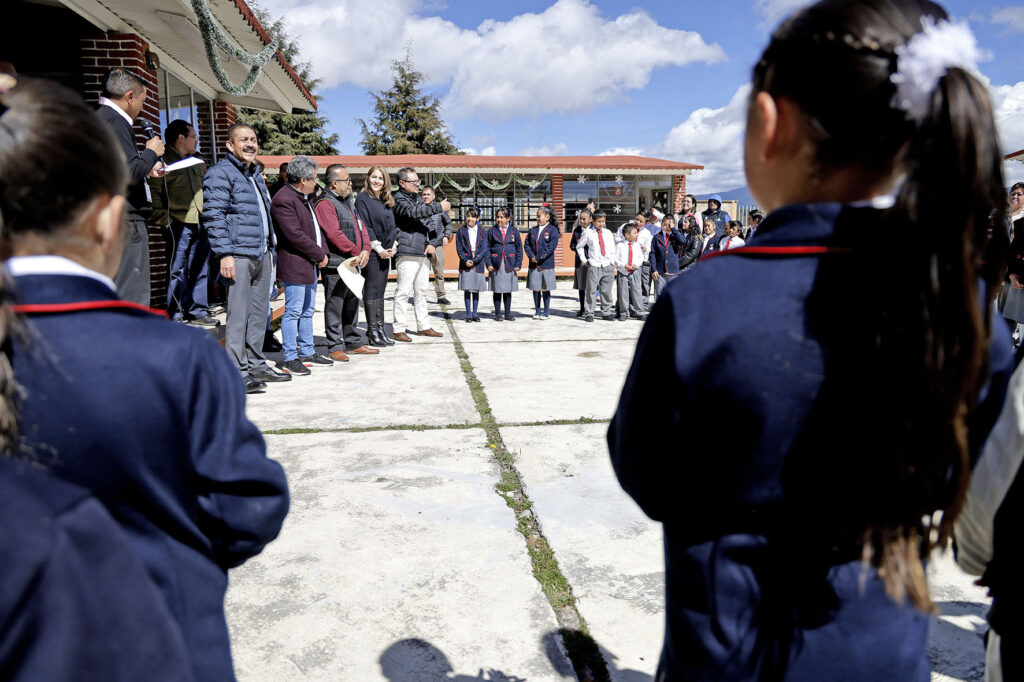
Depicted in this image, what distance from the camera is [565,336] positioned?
9156 mm

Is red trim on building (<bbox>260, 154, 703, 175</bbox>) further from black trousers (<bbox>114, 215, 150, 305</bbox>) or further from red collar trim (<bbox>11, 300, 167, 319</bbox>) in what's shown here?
red collar trim (<bbox>11, 300, 167, 319</bbox>)

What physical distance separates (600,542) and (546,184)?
1804 centimetres

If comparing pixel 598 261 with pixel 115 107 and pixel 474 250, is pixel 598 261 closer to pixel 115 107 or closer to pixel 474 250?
pixel 474 250

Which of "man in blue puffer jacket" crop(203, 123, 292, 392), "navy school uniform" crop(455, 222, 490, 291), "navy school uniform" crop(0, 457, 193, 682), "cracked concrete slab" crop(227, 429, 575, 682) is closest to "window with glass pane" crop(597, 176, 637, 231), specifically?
"navy school uniform" crop(455, 222, 490, 291)

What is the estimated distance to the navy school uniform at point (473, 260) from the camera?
1046cm

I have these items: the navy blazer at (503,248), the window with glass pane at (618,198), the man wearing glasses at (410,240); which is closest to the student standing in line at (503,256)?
the navy blazer at (503,248)

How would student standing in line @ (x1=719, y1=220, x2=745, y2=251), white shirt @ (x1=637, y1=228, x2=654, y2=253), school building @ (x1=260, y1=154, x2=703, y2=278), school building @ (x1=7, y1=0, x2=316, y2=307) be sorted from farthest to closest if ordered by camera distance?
school building @ (x1=260, y1=154, x2=703, y2=278) → white shirt @ (x1=637, y1=228, x2=654, y2=253) → student standing in line @ (x1=719, y1=220, x2=745, y2=251) → school building @ (x1=7, y1=0, x2=316, y2=307)

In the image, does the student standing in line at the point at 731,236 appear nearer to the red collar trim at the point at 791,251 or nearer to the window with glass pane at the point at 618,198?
the red collar trim at the point at 791,251

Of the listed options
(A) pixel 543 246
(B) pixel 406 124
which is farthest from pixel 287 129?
(A) pixel 543 246

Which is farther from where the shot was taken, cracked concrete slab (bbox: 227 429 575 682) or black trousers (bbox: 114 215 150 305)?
black trousers (bbox: 114 215 150 305)

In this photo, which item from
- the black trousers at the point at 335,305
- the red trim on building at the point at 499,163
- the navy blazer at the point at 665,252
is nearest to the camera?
the black trousers at the point at 335,305

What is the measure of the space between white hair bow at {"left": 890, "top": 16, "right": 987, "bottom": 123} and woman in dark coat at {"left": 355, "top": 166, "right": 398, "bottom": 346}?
24.0 feet

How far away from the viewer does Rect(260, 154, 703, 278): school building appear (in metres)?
19.5

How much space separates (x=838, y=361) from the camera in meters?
0.94
